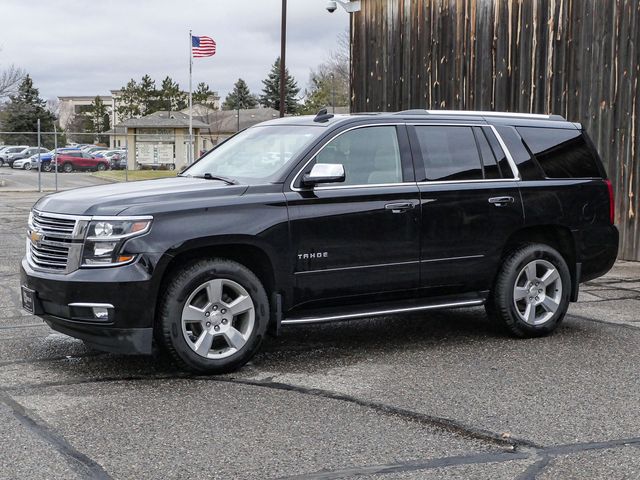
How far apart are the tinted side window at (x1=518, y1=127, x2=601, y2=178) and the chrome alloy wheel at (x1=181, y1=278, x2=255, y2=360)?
3.04 metres

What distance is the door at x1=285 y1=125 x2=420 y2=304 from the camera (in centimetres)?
641

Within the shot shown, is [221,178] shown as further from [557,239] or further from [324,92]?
[324,92]

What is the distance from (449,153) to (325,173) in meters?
1.38

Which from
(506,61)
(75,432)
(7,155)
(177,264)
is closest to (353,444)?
(75,432)

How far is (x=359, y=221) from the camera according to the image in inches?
260

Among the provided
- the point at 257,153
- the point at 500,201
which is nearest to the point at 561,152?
the point at 500,201

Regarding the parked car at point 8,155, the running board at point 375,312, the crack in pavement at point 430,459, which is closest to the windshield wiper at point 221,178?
the running board at point 375,312

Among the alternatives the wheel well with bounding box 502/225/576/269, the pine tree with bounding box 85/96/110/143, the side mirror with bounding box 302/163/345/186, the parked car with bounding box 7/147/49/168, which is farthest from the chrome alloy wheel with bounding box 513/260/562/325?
the pine tree with bounding box 85/96/110/143

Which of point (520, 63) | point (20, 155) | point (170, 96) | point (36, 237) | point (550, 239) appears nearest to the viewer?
point (36, 237)

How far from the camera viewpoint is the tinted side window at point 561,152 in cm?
766

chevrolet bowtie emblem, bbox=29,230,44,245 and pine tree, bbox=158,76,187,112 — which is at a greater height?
pine tree, bbox=158,76,187,112

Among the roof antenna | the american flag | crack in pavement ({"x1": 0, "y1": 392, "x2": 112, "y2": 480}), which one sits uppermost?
the american flag

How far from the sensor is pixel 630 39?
12617 millimetres

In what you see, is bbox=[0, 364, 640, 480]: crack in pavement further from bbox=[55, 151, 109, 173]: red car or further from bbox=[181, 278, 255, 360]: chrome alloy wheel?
bbox=[55, 151, 109, 173]: red car
